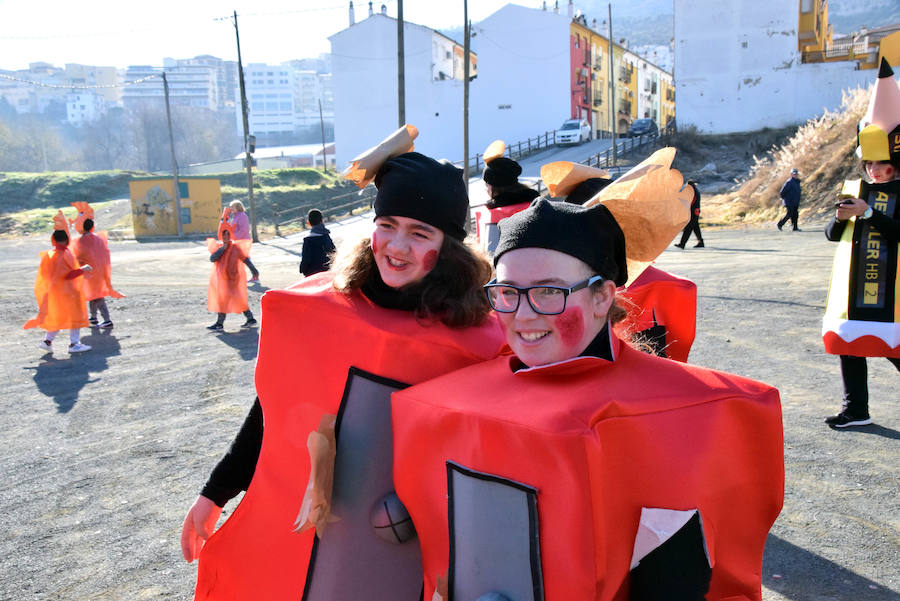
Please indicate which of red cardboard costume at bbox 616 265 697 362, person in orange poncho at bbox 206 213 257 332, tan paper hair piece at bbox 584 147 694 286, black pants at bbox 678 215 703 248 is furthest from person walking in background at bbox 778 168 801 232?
tan paper hair piece at bbox 584 147 694 286

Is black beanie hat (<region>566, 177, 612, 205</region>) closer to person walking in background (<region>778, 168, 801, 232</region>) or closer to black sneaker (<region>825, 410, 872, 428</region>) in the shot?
black sneaker (<region>825, 410, 872, 428</region>)

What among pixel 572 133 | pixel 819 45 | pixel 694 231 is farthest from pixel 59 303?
pixel 819 45

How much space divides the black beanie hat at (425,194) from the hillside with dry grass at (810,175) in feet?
73.1

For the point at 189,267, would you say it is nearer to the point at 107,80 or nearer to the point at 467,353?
the point at 467,353

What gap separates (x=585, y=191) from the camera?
2.68 meters

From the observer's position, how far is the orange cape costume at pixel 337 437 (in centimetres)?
199

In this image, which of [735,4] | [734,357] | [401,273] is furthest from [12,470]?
[735,4]

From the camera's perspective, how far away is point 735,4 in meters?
Result: 38.1

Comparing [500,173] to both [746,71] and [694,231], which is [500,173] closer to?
[694,231]

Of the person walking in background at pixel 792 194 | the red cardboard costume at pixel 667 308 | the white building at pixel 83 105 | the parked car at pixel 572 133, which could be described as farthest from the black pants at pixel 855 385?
the white building at pixel 83 105

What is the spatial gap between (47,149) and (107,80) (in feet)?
302

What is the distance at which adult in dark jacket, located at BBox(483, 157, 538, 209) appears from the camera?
5.61 metres

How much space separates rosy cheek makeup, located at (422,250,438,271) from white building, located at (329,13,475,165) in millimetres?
48230

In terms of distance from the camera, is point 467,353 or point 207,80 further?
point 207,80
